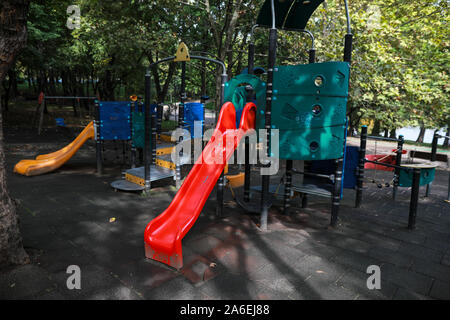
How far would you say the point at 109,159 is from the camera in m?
11.1

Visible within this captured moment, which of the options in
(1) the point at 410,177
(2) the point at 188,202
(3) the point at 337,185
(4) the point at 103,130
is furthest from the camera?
(4) the point at 103,130

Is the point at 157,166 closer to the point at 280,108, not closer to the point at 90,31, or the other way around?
the point at 280,108

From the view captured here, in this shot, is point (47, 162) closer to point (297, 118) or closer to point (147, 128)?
point (147, 128)

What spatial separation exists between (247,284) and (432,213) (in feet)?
16.2

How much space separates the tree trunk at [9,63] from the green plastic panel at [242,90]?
10.5 feet

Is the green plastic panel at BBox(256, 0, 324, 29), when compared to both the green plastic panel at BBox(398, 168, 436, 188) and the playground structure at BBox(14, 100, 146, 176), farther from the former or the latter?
the playground structure at BBox(14, 100, 146, 176)

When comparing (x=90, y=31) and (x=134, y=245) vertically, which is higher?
(x=90, y=31)

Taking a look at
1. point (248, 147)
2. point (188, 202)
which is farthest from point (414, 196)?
point (188, 202)

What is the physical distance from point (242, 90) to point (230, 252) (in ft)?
10.4

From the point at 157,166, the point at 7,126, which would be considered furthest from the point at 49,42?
the point at 157,166

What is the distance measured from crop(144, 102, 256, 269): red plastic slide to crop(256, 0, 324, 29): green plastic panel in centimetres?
214

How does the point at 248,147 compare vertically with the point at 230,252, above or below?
above

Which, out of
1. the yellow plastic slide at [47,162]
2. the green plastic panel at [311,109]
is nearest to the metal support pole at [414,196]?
the green plastic panel at [311,109]

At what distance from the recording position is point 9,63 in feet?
11.5
